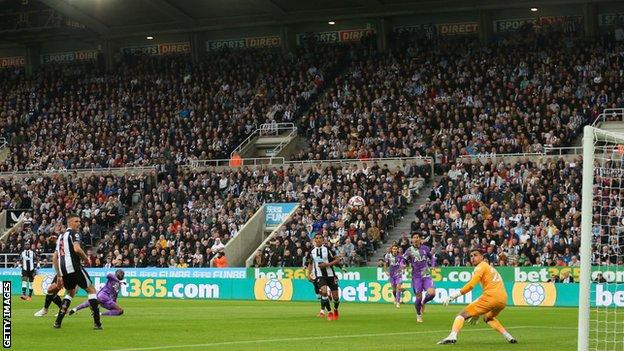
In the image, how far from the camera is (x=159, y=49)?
6956cm

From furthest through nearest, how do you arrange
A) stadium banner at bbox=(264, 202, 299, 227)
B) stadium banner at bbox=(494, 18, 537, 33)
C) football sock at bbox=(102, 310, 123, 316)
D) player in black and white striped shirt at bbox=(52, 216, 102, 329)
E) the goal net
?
stadium banner at bbox=(494, 18, 537, 33), stadium banner at bbox=(264, 202, 299, 227), football sock at bbox=(102, 310, 123, 316), player in black and white striped shirt at bbox=(52, 216, 102, 329), the goal net

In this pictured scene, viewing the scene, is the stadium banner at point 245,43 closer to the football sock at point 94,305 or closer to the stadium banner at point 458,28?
the stadium banner at point 458,28

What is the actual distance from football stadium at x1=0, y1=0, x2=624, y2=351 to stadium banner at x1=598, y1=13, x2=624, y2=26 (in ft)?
0.33

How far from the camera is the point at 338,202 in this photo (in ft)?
154

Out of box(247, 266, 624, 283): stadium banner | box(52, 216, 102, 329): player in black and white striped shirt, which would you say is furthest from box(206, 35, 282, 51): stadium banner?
box(52, 216, 102, 329): player in black and white striped shirt

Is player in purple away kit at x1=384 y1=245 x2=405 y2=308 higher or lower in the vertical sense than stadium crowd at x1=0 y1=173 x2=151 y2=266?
lower

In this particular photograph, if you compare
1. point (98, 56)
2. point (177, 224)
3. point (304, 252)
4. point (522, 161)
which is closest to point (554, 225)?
point (522, 161)

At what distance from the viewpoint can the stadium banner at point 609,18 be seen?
5462 cm

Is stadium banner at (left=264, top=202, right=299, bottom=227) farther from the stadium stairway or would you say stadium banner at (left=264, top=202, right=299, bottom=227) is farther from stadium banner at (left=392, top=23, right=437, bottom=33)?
stadium banner at (left=392, top=23, right=437, bottom=33)

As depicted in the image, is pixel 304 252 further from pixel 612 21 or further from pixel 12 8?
pixel 12 8

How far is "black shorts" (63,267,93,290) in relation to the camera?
2266 cm

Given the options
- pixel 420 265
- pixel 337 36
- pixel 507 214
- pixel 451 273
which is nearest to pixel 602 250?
pixel 420 265

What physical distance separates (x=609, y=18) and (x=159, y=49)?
26974mm

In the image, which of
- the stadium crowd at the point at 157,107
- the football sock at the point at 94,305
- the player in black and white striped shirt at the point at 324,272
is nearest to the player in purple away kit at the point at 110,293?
the football sock at the point at 94,305
